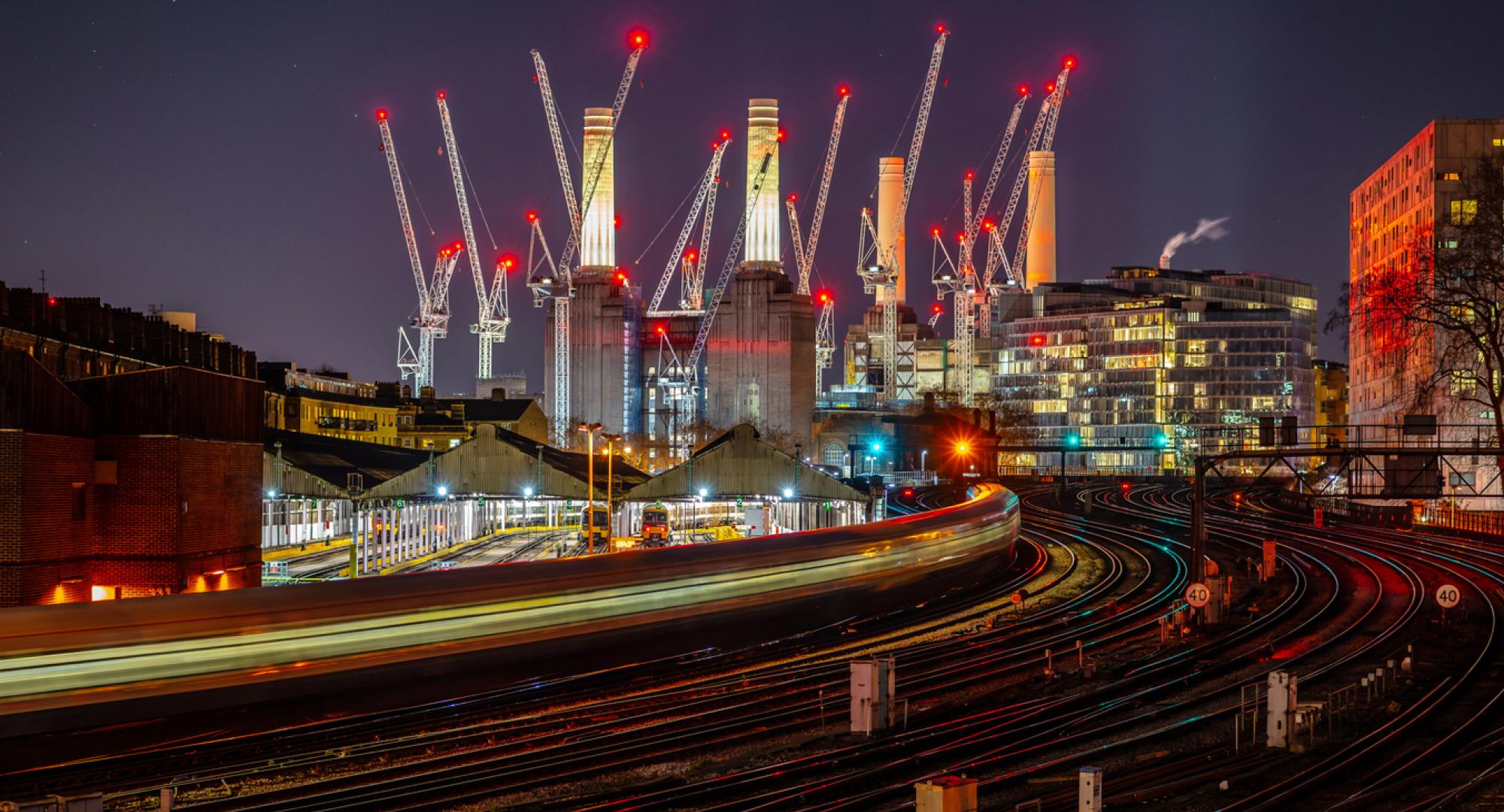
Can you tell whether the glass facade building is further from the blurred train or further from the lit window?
the blurred train

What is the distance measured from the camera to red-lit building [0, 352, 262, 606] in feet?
88.5

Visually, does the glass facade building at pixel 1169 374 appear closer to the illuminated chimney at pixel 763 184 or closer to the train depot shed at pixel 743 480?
the illuminated chimney at pixel 763 184

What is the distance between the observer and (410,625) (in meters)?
23.6

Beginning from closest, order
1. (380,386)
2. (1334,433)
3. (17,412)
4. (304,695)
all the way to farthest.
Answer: (304,695) < (17,412) < (380,386) < (1334,433)

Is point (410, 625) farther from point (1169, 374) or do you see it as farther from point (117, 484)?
point (1169, 374)

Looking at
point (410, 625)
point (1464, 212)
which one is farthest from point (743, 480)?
point (1464, 212)

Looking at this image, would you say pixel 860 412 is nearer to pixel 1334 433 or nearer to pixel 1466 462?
pixel 1334 433

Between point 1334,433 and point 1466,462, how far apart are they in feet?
321

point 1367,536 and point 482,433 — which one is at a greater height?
point 482,433

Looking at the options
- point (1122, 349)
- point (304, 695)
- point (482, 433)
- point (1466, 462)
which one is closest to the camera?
point (304, 695)

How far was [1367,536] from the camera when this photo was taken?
214ft

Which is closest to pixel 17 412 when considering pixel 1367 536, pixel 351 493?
pixel 351 493

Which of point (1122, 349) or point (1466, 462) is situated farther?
point (1122, 349)

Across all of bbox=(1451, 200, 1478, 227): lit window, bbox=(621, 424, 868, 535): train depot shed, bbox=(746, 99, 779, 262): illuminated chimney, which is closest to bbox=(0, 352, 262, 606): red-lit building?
bbox=(621, 424, 868, 535): train depot shed
